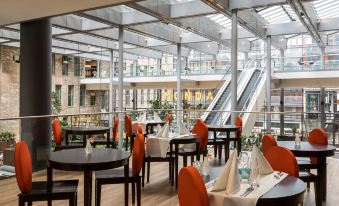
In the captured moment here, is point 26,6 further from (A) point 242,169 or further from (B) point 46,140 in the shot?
(A) point 242,169

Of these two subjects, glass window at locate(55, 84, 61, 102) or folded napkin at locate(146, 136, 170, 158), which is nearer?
folded napkin at locate(146, 136, 170, 158)

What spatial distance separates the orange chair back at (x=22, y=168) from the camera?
10.2ft

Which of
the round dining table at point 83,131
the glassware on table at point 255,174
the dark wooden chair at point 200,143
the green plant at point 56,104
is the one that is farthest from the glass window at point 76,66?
the glassware on table at point 255,174

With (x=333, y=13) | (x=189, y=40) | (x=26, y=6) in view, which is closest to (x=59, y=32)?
(x=189, y=40)

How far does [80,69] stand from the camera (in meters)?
17.1

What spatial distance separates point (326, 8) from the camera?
546 inches

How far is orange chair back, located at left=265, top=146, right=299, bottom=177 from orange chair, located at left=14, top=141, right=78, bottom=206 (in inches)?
73.7

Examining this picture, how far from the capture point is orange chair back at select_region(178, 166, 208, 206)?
2143 mm

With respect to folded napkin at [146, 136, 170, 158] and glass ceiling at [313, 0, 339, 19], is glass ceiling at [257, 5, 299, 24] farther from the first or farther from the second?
folded napkin at [146, 136, 170, 158]

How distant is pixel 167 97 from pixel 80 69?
19.4 feet

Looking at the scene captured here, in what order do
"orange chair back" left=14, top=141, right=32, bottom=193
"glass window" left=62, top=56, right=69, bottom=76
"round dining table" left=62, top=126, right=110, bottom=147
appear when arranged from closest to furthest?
"orange chair back" left=14, top=141, right=32, bottom=193 → "round dining table" left=62, top=126, right=110, bottom=147 → "glass window" left=62, top=56, right=69, bottom=76

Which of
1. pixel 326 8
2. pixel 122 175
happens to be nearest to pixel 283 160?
pixel 122 175

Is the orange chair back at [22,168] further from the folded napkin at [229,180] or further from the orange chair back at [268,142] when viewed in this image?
the orange chair back at [268,142]

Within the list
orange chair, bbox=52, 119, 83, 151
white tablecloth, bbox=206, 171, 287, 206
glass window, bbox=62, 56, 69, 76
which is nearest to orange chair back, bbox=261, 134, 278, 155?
white tablecloth, bbox=206, 171, 287, 206
